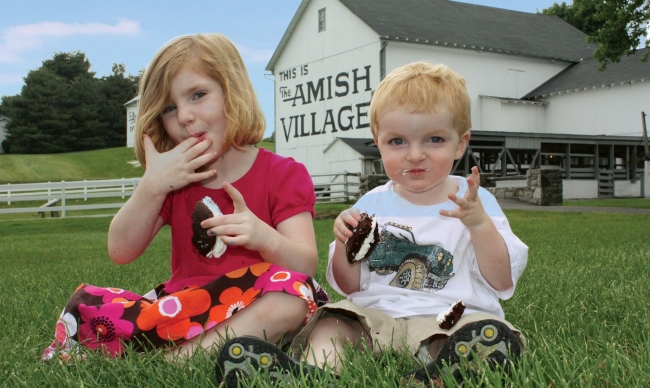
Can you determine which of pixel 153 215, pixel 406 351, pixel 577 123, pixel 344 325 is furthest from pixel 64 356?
pixel 577 123

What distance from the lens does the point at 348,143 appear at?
2808 cm

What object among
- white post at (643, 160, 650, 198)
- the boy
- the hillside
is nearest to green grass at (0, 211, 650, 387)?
the boy

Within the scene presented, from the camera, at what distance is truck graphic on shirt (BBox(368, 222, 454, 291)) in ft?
8.20

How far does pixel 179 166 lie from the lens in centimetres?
244

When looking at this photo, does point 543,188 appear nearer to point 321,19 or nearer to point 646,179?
point 646,179

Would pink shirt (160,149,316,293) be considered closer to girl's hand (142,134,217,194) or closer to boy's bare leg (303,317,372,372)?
girl's hand (142,134,217,194)

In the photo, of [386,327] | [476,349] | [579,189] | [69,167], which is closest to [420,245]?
[386,327]

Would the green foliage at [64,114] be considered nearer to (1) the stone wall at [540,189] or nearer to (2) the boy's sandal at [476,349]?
(1) the stone wall at [540,189]

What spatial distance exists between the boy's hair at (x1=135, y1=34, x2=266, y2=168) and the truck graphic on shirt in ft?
2.36

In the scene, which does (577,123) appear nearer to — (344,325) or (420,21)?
(420,21)

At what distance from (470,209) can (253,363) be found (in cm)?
95

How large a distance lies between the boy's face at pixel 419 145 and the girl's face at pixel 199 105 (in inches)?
25.5

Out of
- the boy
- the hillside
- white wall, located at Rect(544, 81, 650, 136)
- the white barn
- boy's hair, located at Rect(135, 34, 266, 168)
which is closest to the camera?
the boy

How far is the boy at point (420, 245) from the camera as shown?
91.7 inches
